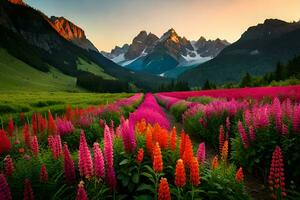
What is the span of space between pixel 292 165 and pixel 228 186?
2449 mm

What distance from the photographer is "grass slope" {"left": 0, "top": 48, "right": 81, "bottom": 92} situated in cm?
10885

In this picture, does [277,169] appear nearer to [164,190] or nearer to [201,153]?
[201,153]

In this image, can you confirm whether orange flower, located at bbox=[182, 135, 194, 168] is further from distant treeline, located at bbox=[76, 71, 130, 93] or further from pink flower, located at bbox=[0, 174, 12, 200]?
distant treeline, located at bbox=[76, 71, 130, 93]

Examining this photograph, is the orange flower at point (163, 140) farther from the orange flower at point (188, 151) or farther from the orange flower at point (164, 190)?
the orange flower at point (164, 190)

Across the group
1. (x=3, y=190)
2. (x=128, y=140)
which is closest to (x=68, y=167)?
(x=3, y=190)

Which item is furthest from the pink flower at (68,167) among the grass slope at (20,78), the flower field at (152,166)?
the grass slope at (20,78)

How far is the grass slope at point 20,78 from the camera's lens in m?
109

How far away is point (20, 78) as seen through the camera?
12406 centimetres

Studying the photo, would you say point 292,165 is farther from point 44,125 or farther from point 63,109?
point 63,109

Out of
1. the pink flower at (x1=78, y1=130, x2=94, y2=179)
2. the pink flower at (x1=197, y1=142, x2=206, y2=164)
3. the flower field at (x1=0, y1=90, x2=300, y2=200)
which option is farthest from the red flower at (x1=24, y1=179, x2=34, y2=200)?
the pink flower at (x1=197, y1=142, x2=206, y2=164)

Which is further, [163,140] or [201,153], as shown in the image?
[163,140]

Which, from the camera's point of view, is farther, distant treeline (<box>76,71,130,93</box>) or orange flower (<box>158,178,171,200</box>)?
distant treeline (<box>76,71,130,93</box>)

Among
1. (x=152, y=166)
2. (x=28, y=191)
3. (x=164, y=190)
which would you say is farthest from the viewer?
(x=152, y=166)

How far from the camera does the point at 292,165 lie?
21.6ft
